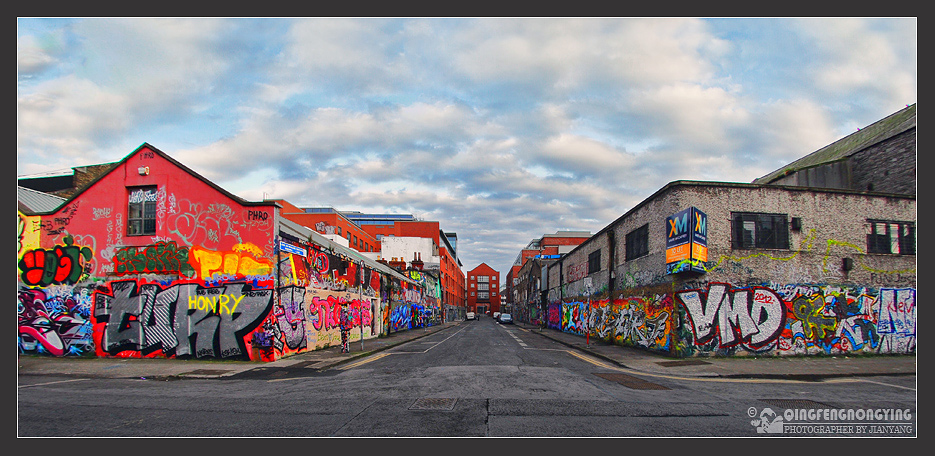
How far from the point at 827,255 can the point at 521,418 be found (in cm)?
1637

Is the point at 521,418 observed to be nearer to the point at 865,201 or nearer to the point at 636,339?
the point at 636,339

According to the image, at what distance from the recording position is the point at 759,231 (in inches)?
698

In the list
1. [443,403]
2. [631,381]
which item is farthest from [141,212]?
[631,381]

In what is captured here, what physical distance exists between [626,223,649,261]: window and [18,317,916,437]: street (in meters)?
8.80

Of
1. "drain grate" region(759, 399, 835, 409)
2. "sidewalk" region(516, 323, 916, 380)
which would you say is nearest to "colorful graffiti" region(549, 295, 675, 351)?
"sidewalk" region(516, 323, 916, 380)

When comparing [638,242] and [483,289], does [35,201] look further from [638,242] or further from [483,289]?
[483,289]

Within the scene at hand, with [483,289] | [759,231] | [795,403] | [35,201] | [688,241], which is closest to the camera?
[795,403]

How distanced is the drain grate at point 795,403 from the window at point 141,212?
19.7 meters

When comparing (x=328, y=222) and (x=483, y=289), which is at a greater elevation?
(x=328, y=222)

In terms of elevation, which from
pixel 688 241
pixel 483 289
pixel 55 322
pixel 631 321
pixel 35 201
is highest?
pixel 35 201

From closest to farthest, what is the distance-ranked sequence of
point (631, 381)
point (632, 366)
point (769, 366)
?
point (631, 381)
point (769, 366)
point (632, 366)

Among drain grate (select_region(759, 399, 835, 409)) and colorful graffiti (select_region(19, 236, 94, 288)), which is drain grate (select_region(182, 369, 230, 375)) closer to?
colorful graffiti (select_region(19, 236, 94, 288))

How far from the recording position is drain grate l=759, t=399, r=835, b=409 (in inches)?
338

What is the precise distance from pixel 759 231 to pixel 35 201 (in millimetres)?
29180
